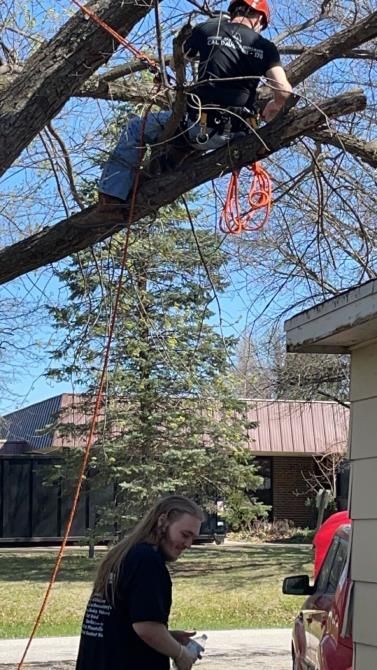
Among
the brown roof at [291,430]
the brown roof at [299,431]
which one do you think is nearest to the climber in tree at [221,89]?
the brown roof at [291,430]

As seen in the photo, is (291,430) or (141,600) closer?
(141,600)

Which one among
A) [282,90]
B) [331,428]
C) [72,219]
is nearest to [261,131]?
[282,90]

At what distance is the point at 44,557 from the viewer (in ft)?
84.3

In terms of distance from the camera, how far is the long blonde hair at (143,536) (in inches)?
159

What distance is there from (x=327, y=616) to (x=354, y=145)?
3.17 m

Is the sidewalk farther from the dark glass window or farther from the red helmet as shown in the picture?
the dark glass window

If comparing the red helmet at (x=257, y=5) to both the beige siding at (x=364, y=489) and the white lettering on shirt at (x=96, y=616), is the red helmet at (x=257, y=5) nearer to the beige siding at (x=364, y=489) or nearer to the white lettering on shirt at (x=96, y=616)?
the beige siding at (x=364, y=489)

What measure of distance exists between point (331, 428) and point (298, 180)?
25.6m

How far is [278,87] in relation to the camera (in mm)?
5344

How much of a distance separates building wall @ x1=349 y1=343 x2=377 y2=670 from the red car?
167 mm

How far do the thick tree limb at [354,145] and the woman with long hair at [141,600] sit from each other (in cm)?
331

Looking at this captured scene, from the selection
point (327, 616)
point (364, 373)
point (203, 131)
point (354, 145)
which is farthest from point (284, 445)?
point (364, 373)

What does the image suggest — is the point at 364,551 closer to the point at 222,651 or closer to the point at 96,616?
the point at 96,616

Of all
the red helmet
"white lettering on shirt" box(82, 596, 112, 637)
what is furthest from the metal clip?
"white lettering on shirt" box(82, 596, 112, 637)
